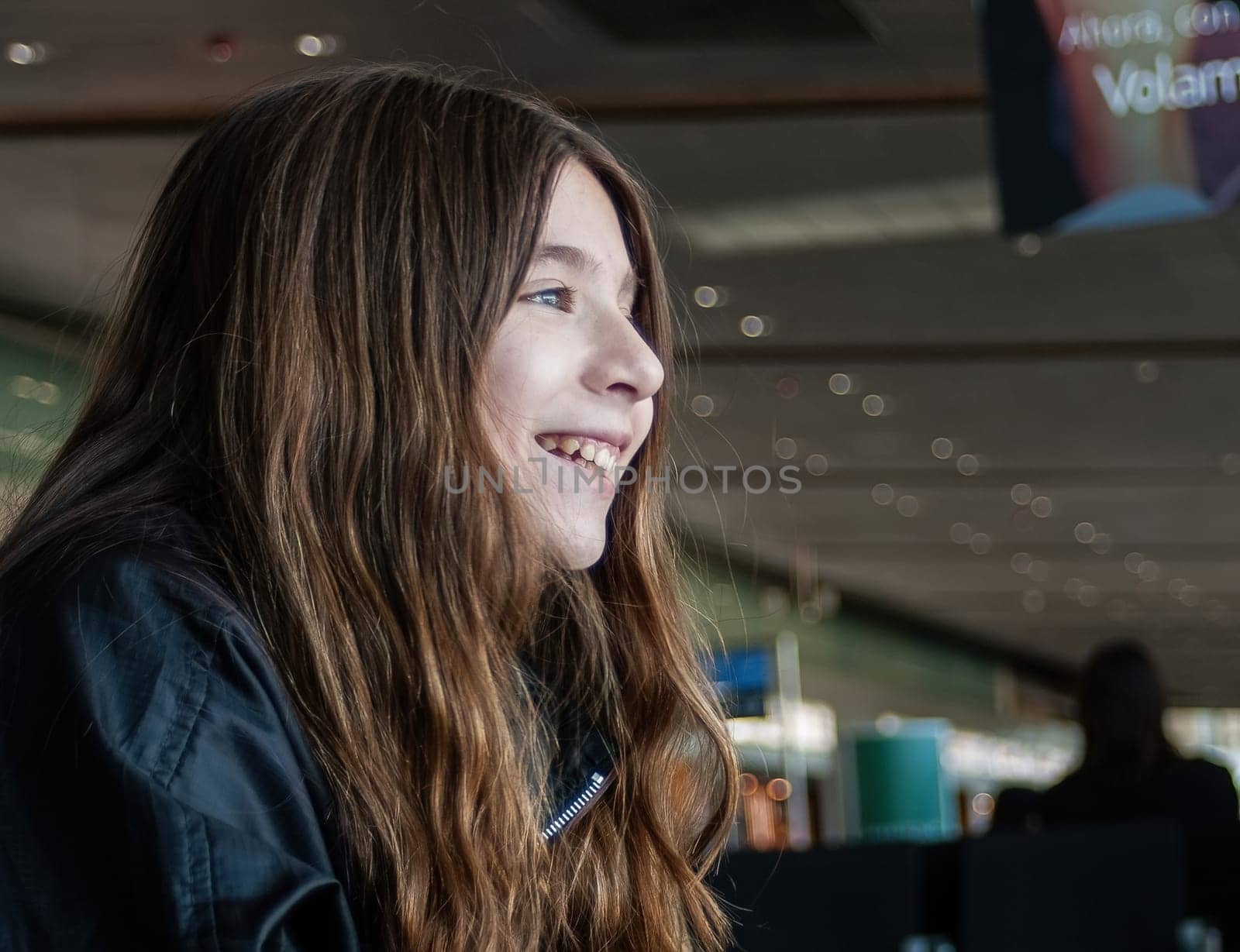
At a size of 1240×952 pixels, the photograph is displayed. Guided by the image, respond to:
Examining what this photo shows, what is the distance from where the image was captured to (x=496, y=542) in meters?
1.13

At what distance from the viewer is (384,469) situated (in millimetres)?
1094

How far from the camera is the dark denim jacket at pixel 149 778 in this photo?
0.81 m

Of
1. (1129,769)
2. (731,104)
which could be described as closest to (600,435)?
(1129,769)

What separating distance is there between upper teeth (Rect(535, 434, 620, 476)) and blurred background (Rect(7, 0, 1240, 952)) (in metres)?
0.14

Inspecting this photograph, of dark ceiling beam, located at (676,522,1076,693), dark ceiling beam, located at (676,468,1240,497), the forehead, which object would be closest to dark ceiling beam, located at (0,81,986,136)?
the forehead

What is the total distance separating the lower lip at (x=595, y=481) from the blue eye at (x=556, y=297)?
0.39 ft

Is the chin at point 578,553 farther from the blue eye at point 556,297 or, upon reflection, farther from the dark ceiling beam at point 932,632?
the dark ceiling beam at point 932,632

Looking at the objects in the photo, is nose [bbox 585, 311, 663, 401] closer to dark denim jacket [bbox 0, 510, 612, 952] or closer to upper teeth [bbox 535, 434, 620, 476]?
upper teeth [bbox 535, 434, 620, 476]

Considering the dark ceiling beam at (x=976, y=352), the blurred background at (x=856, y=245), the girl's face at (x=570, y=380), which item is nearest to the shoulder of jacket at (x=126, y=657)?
the girl's face at (x=570, y=380)

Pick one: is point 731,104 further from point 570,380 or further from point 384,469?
point 384,469

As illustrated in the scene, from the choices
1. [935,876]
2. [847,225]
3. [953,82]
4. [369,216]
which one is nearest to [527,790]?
[369,216]

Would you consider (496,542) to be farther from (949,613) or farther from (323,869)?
(949,613)

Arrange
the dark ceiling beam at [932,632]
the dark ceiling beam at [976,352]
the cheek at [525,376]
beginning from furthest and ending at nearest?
1. the dark ceiling beam at [932,632]
2. the dark ceiling beam at [976,352]
3. the cheek at [525,376]

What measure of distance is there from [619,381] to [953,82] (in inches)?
233
